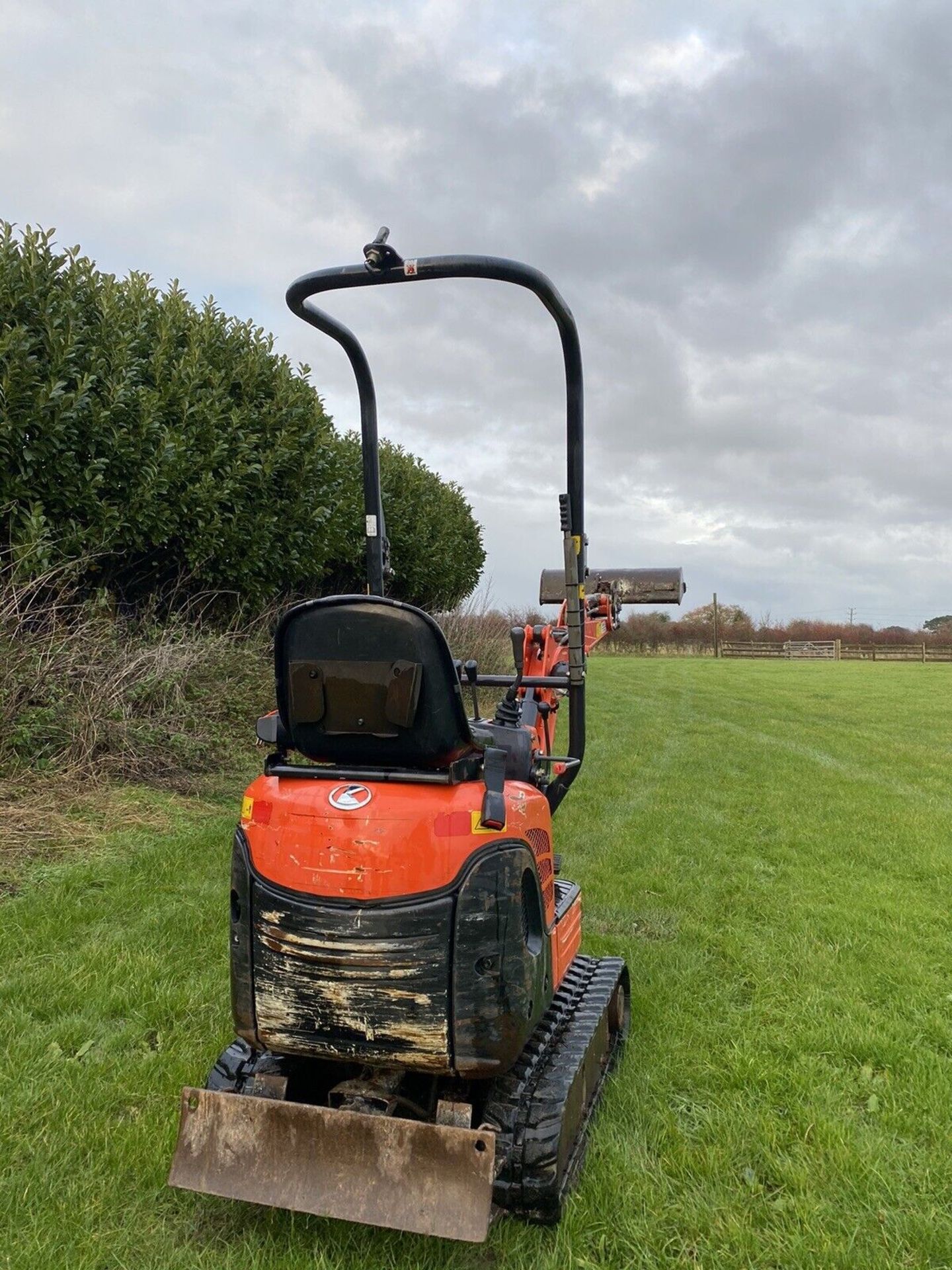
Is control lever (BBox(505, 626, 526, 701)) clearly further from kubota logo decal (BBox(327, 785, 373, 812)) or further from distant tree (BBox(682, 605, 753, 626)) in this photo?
distant tree (BBox(682, 605, 753, 626))

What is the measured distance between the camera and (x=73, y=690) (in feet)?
23.7

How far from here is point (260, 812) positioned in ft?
8.92

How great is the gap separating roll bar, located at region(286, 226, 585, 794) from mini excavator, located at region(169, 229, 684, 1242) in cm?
1

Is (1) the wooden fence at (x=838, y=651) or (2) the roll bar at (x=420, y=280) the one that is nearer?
(2) the roll bar at (x=420, y=280)

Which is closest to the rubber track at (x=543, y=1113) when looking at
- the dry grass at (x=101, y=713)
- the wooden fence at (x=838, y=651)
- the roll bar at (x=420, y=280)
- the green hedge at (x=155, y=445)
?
the roll bar at (x=420, y=280)

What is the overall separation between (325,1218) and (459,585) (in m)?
16.5

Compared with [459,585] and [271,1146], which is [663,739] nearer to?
[459,585]

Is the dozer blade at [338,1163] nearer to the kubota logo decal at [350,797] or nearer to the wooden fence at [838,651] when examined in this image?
the kubota logo decal at [350,797]

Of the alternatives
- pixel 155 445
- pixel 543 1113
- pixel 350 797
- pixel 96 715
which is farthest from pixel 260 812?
pixel 155 445

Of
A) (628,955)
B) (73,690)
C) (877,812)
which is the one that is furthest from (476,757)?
(877,812)

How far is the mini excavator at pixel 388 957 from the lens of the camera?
247 cm

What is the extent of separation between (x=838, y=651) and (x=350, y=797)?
5079cm

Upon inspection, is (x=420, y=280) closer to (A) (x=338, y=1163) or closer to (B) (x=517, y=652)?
(B) (x=517, y=652)

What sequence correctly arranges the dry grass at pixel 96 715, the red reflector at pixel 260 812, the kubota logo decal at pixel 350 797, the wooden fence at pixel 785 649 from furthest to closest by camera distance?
the wooden fence at pixel 785 649 < the dry grass at pixel 96 715 < the red reflector at pixel 260 812 < the kubota logo decal at pixel 350 797
